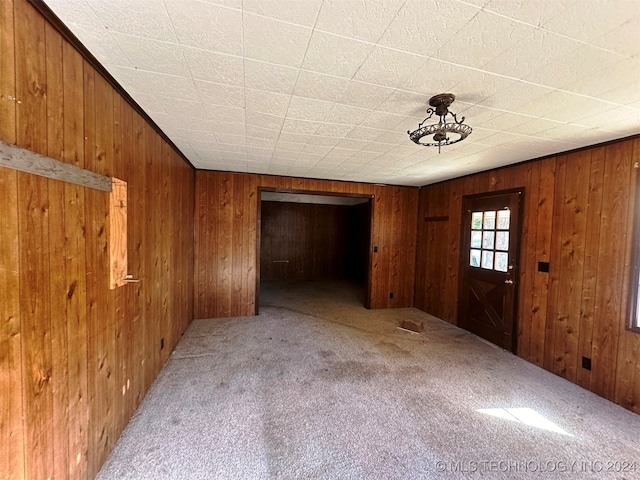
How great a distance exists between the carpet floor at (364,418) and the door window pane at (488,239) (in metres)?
1.35

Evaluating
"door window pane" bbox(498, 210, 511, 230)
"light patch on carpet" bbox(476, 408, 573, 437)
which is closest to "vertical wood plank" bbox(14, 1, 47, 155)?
"light patch on carpet" bbox(476, 408, 573, 437)

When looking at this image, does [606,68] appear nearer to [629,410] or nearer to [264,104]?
[264,104]

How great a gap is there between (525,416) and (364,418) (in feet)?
4.31

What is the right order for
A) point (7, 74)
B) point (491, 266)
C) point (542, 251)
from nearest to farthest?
1. point (7, 74)
2. point (542, 251)
3. point (491, 266)

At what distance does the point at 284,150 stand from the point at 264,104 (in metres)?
1.07

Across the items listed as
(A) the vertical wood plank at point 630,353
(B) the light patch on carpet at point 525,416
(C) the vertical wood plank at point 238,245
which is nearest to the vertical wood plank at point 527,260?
(A) the vertical wood plank at point 630,353

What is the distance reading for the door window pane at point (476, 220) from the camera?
3685mm

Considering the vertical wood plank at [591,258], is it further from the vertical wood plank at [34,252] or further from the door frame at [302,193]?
the vertical wood plank at [34,252]

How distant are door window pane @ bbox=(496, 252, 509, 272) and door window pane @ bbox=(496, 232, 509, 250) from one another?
8cm

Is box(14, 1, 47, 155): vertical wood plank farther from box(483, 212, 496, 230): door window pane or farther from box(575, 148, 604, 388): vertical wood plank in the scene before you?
box(483, 212, 496, 230): door window pane

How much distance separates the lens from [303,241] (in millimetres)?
8062

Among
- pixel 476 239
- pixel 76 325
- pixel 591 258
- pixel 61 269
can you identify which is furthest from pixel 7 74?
pixel 476 239

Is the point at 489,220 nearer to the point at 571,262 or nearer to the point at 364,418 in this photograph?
the point at 571,262

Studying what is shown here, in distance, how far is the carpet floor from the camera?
1.57m
